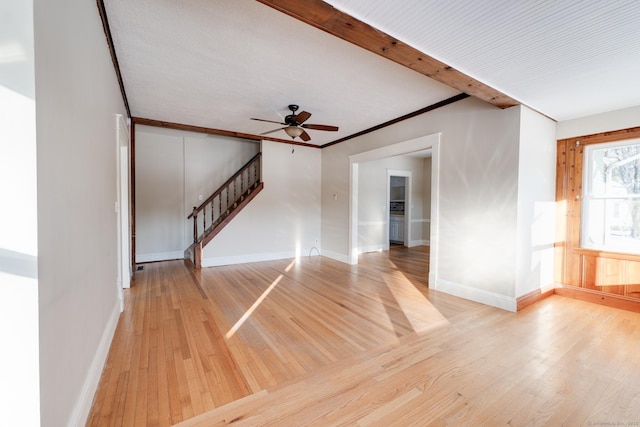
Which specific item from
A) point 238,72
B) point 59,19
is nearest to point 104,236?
point 59,19

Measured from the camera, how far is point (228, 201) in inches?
242

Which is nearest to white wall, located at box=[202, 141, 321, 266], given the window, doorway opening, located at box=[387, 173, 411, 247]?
doorway opening, located at box=[387, 173, 411, 247]

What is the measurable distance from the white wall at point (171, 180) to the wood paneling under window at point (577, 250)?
6405 millimetres

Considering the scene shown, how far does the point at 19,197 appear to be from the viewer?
2.97ft

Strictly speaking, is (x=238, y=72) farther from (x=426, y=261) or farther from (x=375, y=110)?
(x=426, y=261)

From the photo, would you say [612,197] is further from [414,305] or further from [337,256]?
[337,256]

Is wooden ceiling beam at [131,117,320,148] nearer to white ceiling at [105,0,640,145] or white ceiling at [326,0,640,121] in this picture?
white ceiling at [105,0,640,145]

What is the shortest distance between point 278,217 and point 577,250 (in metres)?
5.15

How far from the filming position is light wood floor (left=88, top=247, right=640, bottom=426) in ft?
5.07

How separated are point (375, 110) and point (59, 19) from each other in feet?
11.6

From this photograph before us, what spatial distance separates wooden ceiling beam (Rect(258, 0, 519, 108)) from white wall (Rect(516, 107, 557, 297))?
0.93 metres

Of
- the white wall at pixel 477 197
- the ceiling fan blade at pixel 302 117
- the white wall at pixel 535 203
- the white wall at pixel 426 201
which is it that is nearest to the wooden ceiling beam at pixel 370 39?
the white wall at pixel 477 197

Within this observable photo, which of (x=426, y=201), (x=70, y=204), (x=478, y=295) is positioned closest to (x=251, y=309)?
(x=70, y=204)

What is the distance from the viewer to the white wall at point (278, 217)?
541 centimetres
